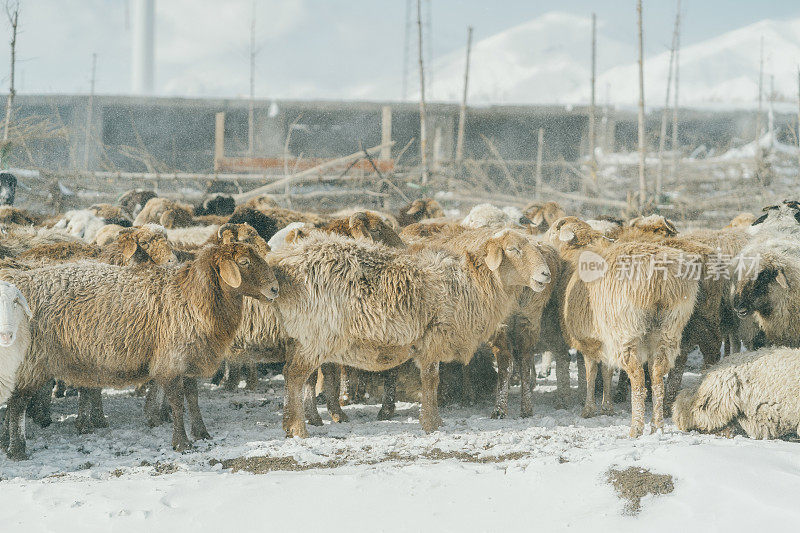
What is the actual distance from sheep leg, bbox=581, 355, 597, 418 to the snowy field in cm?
76

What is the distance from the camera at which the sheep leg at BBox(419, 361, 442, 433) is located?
271 inches

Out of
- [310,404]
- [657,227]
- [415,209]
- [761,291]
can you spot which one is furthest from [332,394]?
[415,209]

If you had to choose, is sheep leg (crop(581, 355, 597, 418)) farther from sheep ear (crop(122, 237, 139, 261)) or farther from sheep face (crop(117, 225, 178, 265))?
sheep ear (crop(122, 237, 139, 261))

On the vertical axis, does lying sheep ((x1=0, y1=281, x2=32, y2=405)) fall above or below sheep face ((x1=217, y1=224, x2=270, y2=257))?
below

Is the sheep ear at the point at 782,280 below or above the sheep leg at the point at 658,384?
above

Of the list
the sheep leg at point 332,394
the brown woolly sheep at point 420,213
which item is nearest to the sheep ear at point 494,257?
the sheep leg at point 332,394

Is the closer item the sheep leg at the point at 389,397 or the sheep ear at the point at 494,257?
the sheep ear at the point at 494,257

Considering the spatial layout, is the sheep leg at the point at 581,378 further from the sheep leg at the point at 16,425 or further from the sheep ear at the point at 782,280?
the sheep leg at the point at 16,425

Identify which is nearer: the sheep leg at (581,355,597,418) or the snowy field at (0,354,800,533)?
the snowy field at (0,354,800,533)

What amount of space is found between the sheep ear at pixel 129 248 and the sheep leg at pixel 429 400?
336 centimetres

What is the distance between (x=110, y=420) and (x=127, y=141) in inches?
825

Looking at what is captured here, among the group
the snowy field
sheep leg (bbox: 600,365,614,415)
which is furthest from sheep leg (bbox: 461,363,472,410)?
the snowy field

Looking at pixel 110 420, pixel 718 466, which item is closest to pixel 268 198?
pixel 110 420

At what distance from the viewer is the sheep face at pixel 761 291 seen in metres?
7.41
